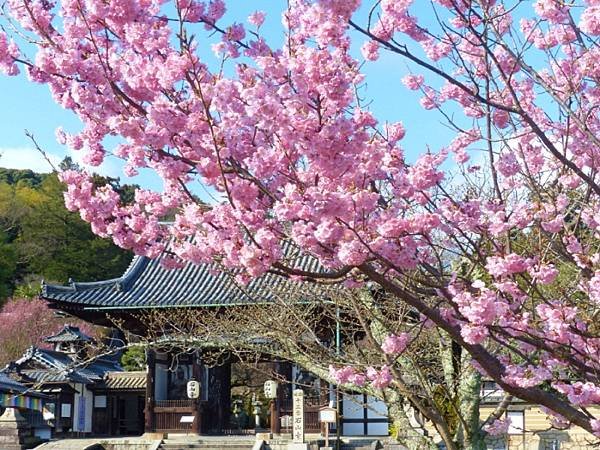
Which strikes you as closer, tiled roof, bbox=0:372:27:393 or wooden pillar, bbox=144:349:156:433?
tiled roof, bbox=0:372:27:393

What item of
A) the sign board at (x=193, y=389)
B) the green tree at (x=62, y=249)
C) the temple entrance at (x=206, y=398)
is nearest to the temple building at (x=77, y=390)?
the temple entrance at (x=206, y=398)

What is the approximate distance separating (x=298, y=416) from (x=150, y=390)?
486 centimetres

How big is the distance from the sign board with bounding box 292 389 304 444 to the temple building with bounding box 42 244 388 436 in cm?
140

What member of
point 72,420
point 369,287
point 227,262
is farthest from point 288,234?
point 72,420

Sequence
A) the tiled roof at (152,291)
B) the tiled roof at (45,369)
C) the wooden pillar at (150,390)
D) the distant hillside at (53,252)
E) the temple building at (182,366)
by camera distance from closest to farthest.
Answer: the tiled roof at (152,291), the temple building at (182,366), the wooden pillar at (150,390), the tiled roof at (45,369), the distant hillside at (53,252)

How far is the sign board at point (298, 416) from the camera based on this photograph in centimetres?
1773

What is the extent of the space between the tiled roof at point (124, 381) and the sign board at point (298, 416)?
30.2 ft

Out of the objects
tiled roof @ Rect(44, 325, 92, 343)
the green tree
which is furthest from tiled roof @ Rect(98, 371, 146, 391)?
the green tree

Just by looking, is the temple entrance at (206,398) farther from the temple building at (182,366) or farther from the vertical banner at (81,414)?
the vertical banner at (81,414)

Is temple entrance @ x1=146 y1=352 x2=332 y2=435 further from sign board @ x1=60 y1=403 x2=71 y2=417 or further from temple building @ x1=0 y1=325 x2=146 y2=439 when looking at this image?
sign board @ x1=60 y1=403 x2=71 y2=417

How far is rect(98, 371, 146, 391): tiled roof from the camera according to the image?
26047mm

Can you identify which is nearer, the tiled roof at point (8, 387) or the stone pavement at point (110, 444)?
the tiled roof at point (8, 387)

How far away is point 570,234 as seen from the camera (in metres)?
5.64

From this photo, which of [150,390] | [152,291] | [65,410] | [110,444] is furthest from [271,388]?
[65,410]
